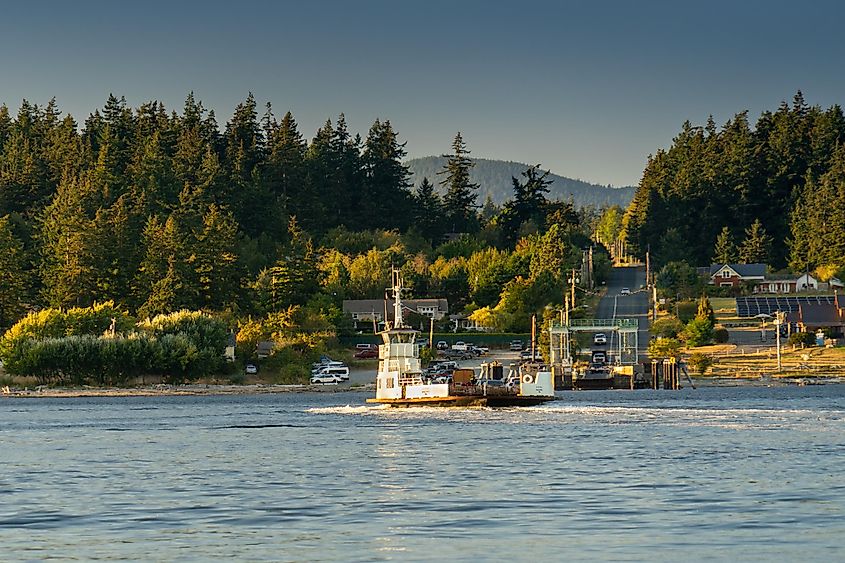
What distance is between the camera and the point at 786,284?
7239 inches

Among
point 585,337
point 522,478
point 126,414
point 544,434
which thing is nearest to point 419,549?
point 522,478

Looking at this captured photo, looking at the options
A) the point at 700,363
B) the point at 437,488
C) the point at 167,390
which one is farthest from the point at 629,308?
the point at 437,488

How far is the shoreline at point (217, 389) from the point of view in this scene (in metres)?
116

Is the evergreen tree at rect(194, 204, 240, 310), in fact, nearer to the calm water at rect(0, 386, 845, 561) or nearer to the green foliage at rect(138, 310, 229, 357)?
the green foliage at rect(138, 310, 229, 357)

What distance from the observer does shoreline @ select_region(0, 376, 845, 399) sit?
116m

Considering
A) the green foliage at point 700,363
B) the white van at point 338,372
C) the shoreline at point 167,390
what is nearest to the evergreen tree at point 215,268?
the shoreline at point 167,390

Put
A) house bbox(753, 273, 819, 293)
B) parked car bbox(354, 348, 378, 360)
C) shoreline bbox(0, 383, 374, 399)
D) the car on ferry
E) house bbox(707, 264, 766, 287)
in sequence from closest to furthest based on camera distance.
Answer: shoreline bbox(0, 383, 374, 399), the car on ferry, parked car bbox(354, 348, 378, 360), house bbox(753, 273, 819, 293), house bbox(707, 264, 766, 287)

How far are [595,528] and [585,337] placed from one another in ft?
361

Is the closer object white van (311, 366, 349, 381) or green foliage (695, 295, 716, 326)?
white van (311, 366, 349, 381)

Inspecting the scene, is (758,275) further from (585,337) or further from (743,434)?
(743,434)

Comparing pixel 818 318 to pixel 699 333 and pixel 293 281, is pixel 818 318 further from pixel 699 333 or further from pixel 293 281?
pixel 293 281

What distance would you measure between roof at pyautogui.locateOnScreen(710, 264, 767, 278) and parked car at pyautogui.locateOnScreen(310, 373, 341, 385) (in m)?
75.8

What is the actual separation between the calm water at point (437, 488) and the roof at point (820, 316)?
63829mm

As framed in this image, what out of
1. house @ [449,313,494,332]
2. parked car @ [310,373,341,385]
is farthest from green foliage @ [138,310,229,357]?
house @ [449,313,494,332]
